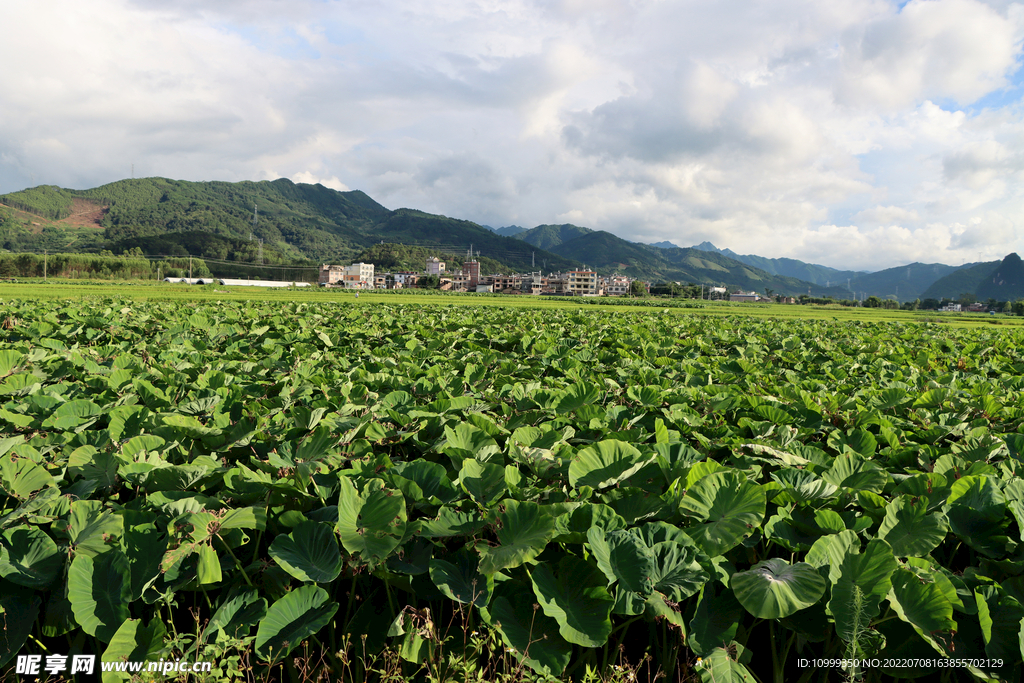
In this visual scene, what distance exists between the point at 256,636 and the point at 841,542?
6.05 ft

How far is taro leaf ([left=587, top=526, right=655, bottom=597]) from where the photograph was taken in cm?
145

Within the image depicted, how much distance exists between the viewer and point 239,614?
5.14 ft

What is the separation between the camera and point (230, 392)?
134 inches

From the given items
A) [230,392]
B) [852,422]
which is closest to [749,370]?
[852,422]

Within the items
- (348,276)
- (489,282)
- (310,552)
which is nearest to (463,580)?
(310,552)

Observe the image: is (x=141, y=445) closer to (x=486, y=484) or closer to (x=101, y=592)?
(x=101, y=592)

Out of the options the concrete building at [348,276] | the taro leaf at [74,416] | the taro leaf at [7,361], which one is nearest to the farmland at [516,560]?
the taro leaf at [74,416]

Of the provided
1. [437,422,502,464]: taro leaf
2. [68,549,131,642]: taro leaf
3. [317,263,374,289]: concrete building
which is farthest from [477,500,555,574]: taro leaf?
[317,263,374,289]: concrete building

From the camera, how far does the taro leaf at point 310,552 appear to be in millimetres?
1521

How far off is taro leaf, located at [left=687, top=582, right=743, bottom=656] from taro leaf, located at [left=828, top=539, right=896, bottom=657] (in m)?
0.27

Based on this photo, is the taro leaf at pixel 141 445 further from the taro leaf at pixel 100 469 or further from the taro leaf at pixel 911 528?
the taro leaf at pixel 911 528

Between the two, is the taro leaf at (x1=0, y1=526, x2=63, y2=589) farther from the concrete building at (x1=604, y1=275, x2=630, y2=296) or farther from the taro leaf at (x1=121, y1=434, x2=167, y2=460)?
the concrete building at (x1=604, y1=275, x2=630, y2=296)

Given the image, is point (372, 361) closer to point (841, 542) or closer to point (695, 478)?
point (695, 478)

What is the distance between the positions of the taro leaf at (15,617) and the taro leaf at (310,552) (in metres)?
0.78
